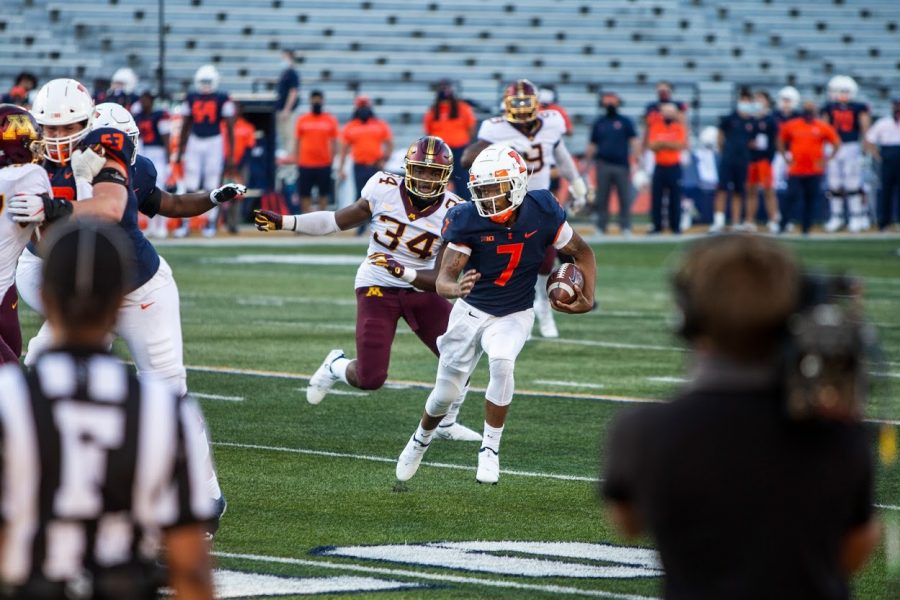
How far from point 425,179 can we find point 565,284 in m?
0.96

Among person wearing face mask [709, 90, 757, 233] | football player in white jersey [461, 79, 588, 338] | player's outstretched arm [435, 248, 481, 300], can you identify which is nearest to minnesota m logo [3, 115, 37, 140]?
player's outstretched arm [435, 248, 481, 300]

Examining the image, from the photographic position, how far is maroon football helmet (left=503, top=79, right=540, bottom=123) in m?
13.2

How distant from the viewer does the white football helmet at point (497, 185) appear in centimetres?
747

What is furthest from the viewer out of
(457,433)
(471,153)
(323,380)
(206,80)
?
(206,80)

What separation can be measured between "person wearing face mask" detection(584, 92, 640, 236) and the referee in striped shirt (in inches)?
767

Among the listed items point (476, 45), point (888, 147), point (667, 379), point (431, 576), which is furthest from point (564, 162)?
point (476, 45)

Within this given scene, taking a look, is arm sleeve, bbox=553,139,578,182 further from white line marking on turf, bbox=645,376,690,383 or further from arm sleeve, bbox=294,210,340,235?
arm sleeve, bbox=294,210,340,235

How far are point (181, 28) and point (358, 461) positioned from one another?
2214 centimetres

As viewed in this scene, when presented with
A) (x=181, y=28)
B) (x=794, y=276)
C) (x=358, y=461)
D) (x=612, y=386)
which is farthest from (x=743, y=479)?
(x=181, y=28)

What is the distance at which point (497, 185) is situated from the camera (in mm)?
7480

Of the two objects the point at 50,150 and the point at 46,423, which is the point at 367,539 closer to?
the point at 50,150

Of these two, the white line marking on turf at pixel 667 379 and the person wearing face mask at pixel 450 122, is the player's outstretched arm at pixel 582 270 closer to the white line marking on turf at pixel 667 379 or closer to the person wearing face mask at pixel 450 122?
the white line marking on turf at pixel 667 379

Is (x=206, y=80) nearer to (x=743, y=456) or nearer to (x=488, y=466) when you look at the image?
(x=488, y=466)

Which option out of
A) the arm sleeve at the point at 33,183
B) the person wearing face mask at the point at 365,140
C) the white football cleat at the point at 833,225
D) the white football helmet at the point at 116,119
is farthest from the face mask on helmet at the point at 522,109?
the white football cleat at the point at 833,225
